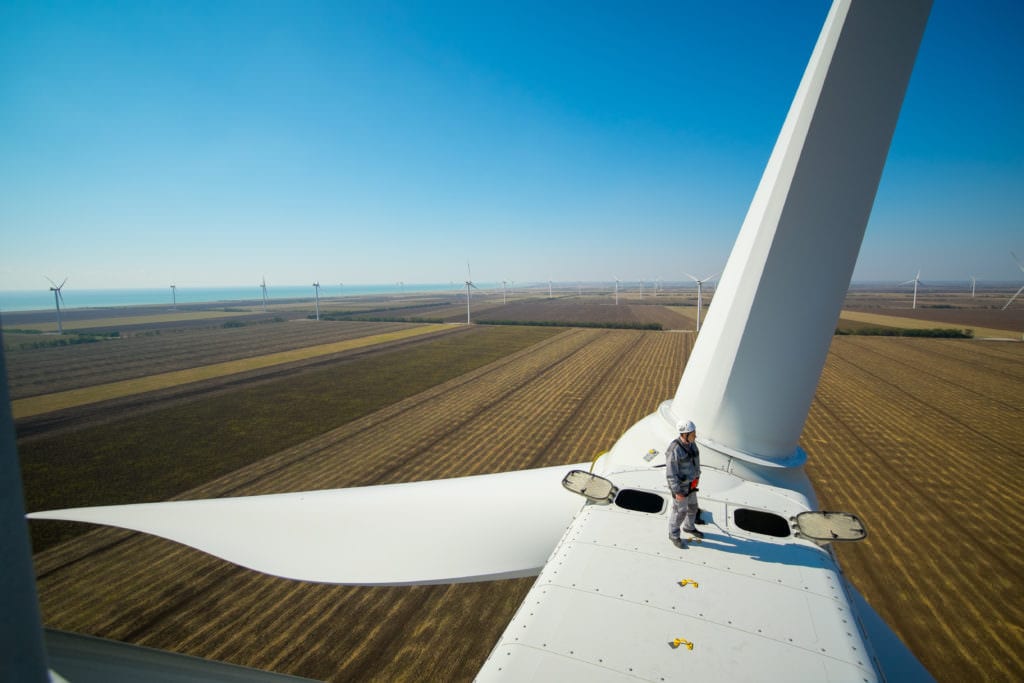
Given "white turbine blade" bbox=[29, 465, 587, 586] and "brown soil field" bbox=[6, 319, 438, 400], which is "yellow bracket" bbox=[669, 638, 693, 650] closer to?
"white turbine blade" bbox=[29, 465, 587, 586]

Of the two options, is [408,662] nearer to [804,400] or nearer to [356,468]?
[804,400]

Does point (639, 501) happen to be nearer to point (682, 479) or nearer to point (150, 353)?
point (682, 479)

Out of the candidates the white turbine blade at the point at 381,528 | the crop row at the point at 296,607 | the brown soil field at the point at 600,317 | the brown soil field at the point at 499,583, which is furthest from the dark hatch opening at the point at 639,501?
the brown soil field at the point at 600,317

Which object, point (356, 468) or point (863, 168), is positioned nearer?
point (863, 168)

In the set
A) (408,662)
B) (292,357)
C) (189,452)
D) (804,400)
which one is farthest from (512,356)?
(804,400)

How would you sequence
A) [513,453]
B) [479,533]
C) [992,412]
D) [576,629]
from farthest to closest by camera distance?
[992,412] < [513,453] < [479,533] < [576,629]

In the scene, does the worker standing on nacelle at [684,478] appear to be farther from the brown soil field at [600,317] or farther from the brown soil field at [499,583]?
the brown soil field at [600,317]
